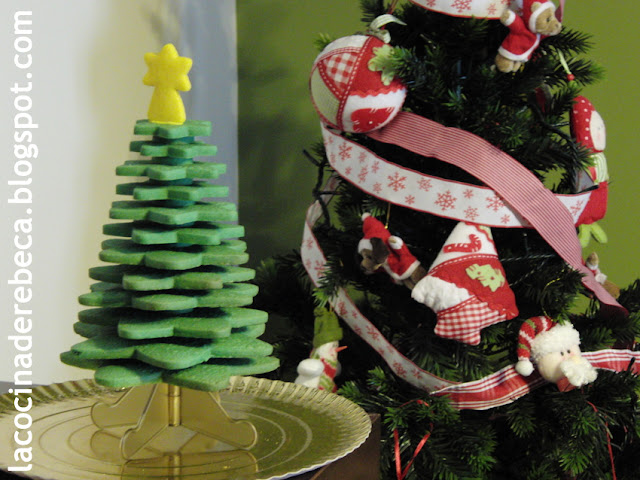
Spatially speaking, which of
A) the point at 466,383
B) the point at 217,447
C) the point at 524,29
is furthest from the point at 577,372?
the point at 217,447

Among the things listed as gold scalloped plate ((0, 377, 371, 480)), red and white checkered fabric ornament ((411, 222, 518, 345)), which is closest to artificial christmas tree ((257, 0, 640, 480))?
red and white checkered fabric ornament ((411, 222, 518, 345))

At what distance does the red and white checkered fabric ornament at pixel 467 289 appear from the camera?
0.97m

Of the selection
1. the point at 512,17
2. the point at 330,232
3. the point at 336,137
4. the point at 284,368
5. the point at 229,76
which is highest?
the point at 229,76

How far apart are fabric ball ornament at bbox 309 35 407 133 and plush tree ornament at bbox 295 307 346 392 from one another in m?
0.30

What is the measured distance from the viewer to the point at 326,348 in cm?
117

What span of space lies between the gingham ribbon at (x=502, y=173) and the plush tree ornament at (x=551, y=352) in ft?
0.28

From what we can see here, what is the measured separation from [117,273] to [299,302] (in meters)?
0.75

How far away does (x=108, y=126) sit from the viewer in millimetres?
1278

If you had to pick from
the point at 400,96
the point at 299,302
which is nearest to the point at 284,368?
the point at 299,302

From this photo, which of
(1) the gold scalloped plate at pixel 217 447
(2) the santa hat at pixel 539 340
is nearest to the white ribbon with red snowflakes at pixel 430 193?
(2) the santa hat at pixel 539 340

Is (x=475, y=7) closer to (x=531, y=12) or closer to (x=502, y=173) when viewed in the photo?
(x=531, y=12)

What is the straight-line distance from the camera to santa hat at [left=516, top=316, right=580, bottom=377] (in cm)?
102

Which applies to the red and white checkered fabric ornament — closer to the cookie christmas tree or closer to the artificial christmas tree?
the artificial christmas tree

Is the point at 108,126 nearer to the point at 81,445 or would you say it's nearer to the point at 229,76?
the point at 229,76
